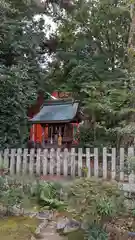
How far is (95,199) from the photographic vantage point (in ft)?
11.1

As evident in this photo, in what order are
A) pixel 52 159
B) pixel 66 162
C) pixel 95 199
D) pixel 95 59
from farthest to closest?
pixel 95 59 → pixel 52 159 → pixel 66 162 → pixel 95 199

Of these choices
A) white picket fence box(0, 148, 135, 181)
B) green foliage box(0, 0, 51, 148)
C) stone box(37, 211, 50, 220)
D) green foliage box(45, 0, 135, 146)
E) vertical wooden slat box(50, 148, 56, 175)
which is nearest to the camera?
stone box(37, 211, 50, 220)

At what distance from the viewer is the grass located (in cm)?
388

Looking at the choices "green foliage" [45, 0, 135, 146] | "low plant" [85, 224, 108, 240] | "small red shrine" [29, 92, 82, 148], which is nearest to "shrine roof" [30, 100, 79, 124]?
"small red shrine" [29, 92, 82, 148]

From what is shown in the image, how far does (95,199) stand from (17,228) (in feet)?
4.99

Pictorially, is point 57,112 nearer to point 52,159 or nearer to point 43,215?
point 52,159

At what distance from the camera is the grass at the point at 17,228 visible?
3885mm

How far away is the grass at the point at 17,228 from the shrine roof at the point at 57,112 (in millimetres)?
6386

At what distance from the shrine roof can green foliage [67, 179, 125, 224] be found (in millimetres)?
7191

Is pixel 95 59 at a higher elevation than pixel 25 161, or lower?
higher

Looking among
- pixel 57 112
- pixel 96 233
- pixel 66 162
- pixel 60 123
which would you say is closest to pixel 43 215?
pixel 96 233

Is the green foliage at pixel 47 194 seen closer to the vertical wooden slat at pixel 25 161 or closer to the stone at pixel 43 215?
the stone at pixel 43 215

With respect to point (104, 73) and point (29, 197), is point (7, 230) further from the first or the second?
point (104, 73)

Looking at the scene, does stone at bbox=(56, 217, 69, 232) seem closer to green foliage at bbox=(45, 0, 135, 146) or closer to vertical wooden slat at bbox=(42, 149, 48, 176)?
vertical wooden slat at bbox=(42, 149, 48, 176)
